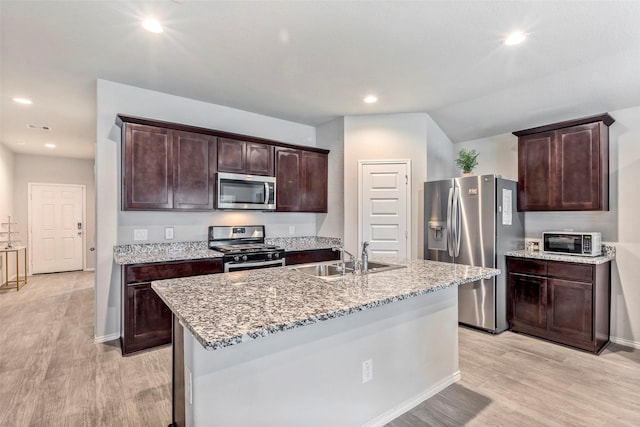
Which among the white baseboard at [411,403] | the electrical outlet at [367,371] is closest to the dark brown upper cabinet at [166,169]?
the electrical outlet at [367,371]

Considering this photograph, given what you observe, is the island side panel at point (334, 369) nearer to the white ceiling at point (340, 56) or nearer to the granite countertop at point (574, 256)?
the granite countertop at point (574, 256)

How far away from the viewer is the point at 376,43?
2652 millimetres

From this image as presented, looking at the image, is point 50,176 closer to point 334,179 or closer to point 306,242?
point 306,242

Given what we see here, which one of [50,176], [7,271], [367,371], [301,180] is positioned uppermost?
[50,176]

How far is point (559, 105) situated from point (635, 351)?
8.84 ft

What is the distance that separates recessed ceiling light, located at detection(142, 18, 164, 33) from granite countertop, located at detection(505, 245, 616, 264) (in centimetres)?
409

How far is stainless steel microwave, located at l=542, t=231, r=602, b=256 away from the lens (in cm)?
337

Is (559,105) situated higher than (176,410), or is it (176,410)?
(559,105)

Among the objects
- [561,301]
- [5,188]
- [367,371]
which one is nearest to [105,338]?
[367,371]

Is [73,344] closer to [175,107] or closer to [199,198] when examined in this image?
[199,198]

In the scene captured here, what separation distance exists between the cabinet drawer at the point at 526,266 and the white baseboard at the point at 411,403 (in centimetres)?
172

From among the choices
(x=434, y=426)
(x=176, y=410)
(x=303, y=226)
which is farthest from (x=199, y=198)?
(x=434, y=426)

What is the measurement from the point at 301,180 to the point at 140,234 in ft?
6.96

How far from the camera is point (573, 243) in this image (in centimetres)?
347
